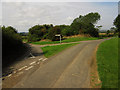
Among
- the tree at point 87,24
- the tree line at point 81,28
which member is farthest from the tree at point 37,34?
the tree at point 87,24

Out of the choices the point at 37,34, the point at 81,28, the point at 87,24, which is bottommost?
the point at 37,34

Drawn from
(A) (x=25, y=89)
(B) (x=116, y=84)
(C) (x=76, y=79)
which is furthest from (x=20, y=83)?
(B) (x=116, y=84)

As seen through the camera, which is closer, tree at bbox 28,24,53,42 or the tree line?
the tree line

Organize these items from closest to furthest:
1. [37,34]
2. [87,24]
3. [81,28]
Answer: [87,24]
[81,28]
[37,34]

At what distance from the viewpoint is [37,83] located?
16.0 feet

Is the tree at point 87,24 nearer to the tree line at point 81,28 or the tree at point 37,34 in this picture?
the tree line at point 81,28

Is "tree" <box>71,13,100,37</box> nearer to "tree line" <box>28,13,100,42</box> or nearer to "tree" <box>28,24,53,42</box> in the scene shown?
"tree line" <box>28,13,100,42</box>

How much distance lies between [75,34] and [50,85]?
45.7m

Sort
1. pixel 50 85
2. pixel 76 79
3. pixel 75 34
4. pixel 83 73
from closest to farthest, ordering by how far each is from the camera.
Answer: pixel 50 85
pixel 76 79
pixel 83 73
pixel 75 34

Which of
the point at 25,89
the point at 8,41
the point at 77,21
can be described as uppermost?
the point at 77,21

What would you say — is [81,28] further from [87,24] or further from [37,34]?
[37,34]

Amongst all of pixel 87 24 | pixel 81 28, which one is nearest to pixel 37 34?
pixel 81 28

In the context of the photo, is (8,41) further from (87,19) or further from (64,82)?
(87,19)

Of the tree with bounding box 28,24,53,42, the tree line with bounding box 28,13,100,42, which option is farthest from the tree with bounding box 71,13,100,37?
the tree with bounding box 28,24,53,42
